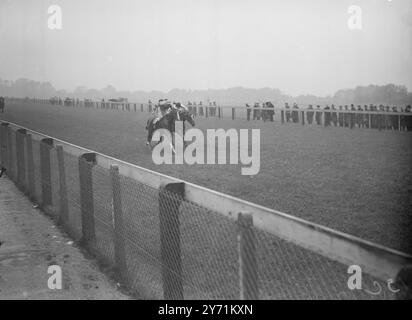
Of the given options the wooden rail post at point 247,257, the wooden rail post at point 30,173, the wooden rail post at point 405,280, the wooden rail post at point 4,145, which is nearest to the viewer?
the wooden rail post at point 405,280

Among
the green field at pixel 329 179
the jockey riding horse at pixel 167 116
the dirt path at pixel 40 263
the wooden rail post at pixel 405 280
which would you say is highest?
the jockey riding horse at pixel 167 116

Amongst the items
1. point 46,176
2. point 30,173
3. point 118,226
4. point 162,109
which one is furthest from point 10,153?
point 118,226

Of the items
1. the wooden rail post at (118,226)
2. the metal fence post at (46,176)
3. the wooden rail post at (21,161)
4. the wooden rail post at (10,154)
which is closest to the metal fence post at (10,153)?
the wooden rail post at (10,154)

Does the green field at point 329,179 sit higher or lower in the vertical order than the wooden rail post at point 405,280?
lower

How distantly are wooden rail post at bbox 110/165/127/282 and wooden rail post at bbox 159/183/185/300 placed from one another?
3.15 feet

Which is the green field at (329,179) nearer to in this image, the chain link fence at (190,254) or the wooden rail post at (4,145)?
the chain link fence at (190,254)

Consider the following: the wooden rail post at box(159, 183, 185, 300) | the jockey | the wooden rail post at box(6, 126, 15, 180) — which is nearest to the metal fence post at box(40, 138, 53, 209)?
the wooden rail post at box(6, 126, 15, 180)

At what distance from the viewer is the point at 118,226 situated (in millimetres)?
5430

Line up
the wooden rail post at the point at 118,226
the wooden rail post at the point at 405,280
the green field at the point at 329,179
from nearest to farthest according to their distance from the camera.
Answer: the wooden rail post at the point at 405,280, the wooden rail post at the point at 118,226, the green field at the point at 329,179

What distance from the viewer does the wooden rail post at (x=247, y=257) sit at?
10.1 ft
